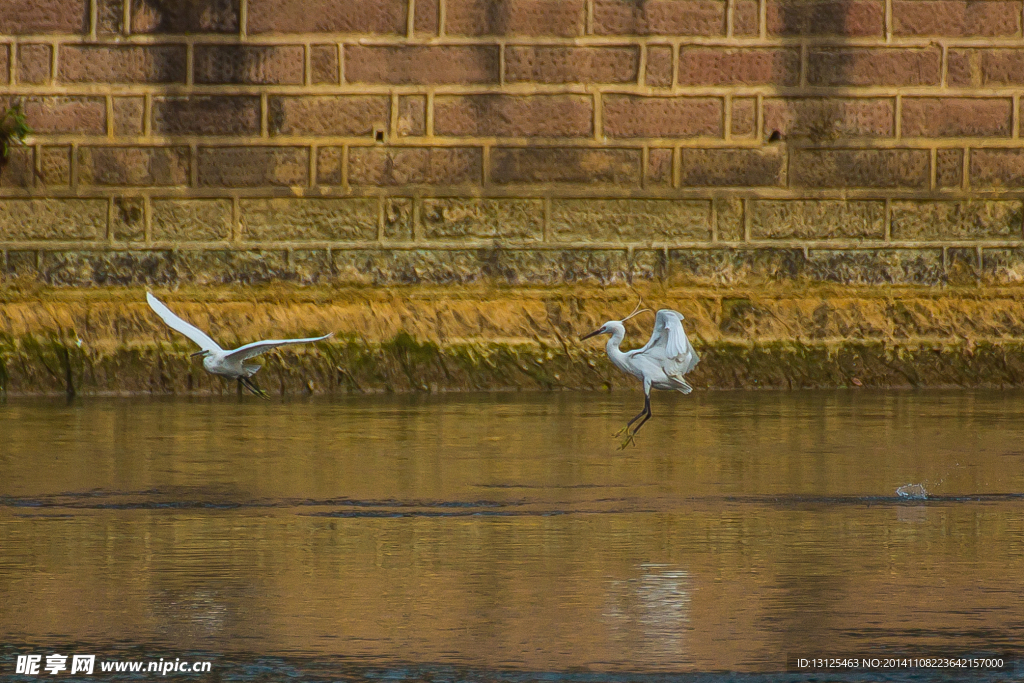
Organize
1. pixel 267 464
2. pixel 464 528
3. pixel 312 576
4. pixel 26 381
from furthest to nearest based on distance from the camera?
pixel 26 381 → pixel 267 464 → pixel 464 528 → pixel 312 576

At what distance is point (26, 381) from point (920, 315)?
710 centimetres

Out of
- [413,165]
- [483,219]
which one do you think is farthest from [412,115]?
[483,219]

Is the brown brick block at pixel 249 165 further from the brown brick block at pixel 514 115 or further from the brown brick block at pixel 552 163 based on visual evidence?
the brown brick block at pixel 552 163

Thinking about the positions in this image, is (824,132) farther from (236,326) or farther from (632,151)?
(236,326)

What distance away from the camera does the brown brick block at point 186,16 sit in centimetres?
1683

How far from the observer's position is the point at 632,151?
1722cm

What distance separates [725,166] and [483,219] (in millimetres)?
1983

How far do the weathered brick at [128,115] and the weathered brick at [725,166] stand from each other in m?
4.30

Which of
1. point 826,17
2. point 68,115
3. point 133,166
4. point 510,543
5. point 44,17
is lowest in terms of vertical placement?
point 510,543

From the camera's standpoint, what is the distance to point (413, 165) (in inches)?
675

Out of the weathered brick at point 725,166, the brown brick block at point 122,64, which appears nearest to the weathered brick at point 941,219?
the weathered brick at point 725,166

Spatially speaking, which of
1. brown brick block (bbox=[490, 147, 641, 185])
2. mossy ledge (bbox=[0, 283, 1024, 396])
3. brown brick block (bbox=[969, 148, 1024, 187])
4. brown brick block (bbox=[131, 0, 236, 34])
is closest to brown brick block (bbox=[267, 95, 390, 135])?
brown brick block (bbox=[131, 0, 236, 34])

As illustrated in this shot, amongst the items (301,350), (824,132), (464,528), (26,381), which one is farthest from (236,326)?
(464,528)

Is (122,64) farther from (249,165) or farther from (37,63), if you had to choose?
(249,165)
